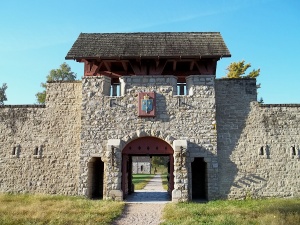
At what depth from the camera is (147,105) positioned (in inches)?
524

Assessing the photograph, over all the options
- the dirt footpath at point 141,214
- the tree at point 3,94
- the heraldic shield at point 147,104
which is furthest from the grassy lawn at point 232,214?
the tree at point 3,94

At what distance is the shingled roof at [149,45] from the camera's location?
45.1 feet

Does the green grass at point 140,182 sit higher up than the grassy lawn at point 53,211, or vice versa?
the grassy lawn at point 53,211

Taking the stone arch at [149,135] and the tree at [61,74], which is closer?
the stone arch at [149,135]

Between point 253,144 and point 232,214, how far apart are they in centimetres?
478

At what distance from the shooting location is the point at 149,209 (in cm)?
1102

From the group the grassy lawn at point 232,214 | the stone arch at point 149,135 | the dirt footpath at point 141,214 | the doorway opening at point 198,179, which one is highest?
the stone arch at point 149,135

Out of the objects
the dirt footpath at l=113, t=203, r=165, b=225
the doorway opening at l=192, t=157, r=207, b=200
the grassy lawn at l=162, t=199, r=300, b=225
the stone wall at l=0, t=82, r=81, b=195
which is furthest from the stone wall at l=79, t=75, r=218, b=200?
the grassy lawn at l=162, t=199, r=300, b=225

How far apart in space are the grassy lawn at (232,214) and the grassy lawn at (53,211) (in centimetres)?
202

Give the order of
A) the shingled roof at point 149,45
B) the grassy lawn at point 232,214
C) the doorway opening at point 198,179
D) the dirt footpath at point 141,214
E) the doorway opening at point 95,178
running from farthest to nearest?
the doorway opening at point 198,179
the shingled roof at point 149,45
the doorway opening at point 95,178
the dirt footpath at point 141,214
the grassy lawn at point 232,214

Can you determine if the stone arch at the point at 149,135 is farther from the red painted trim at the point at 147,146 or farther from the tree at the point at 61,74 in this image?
the tree at the point at 61,74

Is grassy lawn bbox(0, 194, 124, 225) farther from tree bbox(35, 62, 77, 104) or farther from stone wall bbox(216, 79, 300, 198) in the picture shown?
tree bbox(35, 62, 77, 104)

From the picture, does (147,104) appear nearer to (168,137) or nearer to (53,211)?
(168,137)

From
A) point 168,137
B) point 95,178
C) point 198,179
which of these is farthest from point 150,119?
point 95,178
